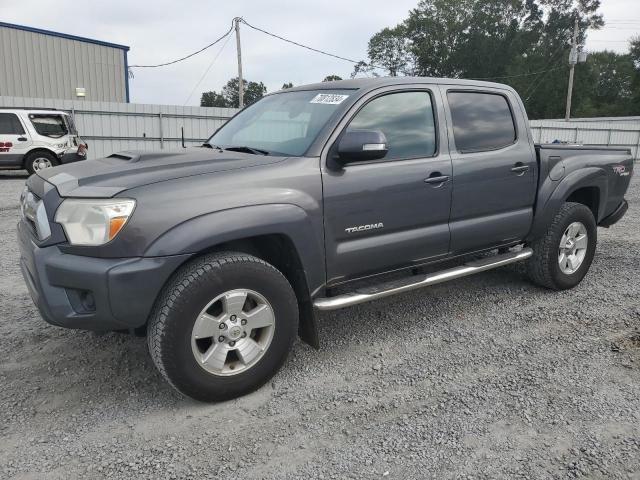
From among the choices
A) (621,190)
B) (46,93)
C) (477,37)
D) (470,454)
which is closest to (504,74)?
(477,37)

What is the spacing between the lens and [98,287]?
2.43 metres

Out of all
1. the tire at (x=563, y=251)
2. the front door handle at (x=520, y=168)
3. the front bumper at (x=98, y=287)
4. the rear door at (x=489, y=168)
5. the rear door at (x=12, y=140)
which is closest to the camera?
the front bumper at (x=98, y=287)

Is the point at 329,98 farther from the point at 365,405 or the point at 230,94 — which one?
the point at 230,94

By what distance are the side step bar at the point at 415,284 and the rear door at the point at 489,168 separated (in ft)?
0.43

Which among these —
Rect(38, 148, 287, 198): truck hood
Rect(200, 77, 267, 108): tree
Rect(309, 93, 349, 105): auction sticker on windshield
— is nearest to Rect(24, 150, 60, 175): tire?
Rect(38, 148, 287, 198): truck hood

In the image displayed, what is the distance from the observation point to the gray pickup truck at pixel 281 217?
2.51m

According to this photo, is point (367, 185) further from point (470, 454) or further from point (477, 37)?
point (477, 37)

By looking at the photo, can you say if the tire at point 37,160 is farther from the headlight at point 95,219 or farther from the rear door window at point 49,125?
the headlight at point 95,219

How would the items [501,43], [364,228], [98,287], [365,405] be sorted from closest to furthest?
[98,287], [365,405], [364,228], [501,43]

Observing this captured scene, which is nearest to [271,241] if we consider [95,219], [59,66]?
[95,219]

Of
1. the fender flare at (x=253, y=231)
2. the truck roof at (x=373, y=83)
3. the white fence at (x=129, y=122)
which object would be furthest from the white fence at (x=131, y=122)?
the fender flare at (x=253, y=231)

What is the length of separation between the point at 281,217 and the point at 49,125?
12.7 metres

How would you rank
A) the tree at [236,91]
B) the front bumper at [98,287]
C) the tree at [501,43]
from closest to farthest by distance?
1. the front bumper at [98,287]
2. the tree at [501,43]
3. the tree at [236,91]

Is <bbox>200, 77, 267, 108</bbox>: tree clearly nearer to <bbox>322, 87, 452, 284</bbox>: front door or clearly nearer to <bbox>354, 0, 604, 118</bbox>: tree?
<bbox>354, 0, 604, 118</bbox>: tree
